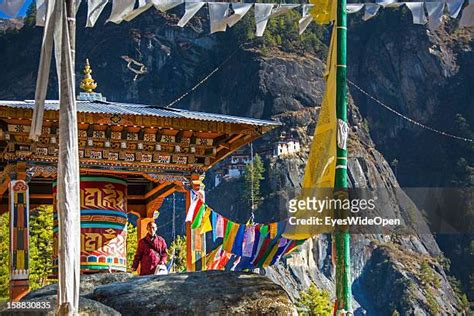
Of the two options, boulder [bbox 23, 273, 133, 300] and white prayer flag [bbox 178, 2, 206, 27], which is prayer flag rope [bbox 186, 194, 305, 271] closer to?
boulder [bbox 23, 273, 133, 300]

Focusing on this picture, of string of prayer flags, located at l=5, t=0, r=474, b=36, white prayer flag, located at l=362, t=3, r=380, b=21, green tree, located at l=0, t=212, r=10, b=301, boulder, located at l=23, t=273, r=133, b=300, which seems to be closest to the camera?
boulder, located at l=23, t=273, r=133, b=300

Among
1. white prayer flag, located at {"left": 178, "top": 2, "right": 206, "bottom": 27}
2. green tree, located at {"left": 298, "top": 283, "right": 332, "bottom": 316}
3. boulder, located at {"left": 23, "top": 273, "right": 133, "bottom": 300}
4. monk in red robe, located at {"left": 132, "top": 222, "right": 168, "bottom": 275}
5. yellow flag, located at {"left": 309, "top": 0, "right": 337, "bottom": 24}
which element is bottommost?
green tree, located at {"left": 298, "top": 283, "right": 332, "bottom": 316}

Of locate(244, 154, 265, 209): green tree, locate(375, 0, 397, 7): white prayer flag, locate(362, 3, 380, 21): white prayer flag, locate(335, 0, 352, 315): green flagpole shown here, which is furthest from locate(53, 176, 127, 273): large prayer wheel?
locate(244, 154, 265, 209): green tree

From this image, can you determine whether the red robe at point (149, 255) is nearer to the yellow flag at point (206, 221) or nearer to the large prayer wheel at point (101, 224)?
the yellow flag at point (206, 221)

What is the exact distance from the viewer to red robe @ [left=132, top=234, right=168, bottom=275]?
16.5 m

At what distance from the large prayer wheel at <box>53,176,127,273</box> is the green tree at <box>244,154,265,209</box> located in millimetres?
94303

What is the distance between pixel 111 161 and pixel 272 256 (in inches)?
183

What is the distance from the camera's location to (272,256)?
15461 millimetres

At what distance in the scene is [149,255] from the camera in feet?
54.2

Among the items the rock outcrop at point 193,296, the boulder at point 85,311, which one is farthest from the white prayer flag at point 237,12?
the boulder at point 85,311

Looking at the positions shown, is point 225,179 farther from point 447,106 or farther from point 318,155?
point 318,155

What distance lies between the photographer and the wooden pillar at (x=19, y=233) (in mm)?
17562

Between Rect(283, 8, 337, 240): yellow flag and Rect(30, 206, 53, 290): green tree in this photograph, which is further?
Rect(30, 206, 53, 290): green tree

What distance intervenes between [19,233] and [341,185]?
876 cm
